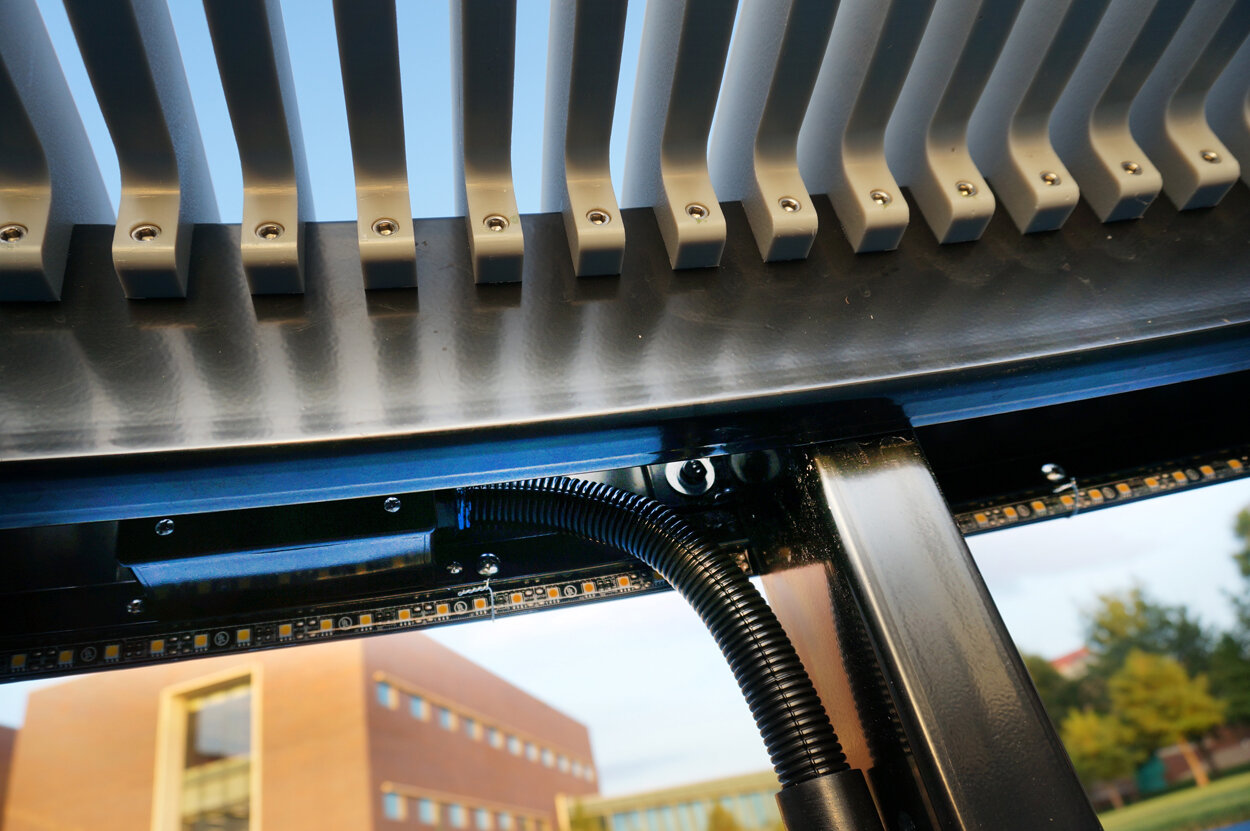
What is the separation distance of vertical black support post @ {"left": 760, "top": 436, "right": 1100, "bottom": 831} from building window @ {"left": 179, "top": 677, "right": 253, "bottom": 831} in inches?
89.2

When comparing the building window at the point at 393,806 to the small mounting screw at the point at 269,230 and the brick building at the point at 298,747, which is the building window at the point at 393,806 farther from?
the small mounting screw at the point at 269,230

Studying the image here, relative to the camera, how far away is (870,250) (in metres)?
0.96

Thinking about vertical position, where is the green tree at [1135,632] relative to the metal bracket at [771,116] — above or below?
below

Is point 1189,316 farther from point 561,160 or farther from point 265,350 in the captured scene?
point 265,350

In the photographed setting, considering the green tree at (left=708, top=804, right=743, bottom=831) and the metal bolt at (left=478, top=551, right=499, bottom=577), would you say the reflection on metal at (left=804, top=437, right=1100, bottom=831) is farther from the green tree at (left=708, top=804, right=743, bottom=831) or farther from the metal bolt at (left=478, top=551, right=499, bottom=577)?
the green tree at (left=708, top=804, right=743, bottom=831)

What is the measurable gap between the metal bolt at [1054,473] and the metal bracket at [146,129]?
47.8 inches

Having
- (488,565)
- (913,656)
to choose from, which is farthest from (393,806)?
(913,656)

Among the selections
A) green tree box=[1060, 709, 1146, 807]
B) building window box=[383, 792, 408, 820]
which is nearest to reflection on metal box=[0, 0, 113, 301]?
green tree box=[1060, 709, 1146, 807]

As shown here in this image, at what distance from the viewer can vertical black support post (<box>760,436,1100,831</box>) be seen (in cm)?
72

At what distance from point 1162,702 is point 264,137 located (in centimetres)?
386

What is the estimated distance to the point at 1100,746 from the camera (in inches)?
128

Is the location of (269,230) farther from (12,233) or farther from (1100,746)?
(1100,746)

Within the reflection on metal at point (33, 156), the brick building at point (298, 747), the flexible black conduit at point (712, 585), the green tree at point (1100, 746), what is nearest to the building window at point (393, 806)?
the brick building at point (298, 747)

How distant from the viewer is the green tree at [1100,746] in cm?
313
